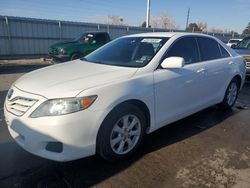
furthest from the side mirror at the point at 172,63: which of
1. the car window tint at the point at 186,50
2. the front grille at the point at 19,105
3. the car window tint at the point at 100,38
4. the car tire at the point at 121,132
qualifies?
the car window tint at the point at 100,38

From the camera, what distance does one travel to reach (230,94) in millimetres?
5602

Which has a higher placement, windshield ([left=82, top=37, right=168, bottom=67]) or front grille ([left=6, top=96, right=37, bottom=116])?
windshield ([left=82, top=37, right=168, bottom=67])

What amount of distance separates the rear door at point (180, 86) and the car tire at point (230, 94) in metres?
1.23

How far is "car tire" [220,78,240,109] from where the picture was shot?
18.0 feet

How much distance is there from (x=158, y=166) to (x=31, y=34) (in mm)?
15883

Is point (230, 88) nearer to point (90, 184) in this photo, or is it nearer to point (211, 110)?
point (211, 110)

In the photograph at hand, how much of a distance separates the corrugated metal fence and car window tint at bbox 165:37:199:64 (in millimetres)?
13949

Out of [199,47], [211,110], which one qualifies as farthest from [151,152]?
[211,110]

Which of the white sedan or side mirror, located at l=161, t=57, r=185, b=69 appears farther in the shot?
side mirror, located at l=161, t=57, r=185, b=69

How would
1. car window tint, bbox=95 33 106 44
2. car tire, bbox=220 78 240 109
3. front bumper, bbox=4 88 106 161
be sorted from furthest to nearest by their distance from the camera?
car window tint, bbox=95 33 106 44 < car tire, bbox=220 78 240 109 < front bumper, bbox=4 88 106 161

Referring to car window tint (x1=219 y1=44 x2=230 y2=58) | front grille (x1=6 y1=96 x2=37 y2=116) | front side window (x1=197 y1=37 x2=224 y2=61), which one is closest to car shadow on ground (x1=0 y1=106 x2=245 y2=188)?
front grille (x1=6 y1=96 x2=37 y2=116)

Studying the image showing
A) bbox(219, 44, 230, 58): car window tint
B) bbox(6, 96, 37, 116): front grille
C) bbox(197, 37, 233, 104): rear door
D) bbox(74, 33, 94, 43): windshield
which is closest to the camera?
bbox(6, 96, 37, 116): front grille

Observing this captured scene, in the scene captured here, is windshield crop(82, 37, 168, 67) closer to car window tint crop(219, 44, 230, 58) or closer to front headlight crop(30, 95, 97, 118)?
front headlight crop(30, 95, 97, 118)

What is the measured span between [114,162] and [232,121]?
285cm
